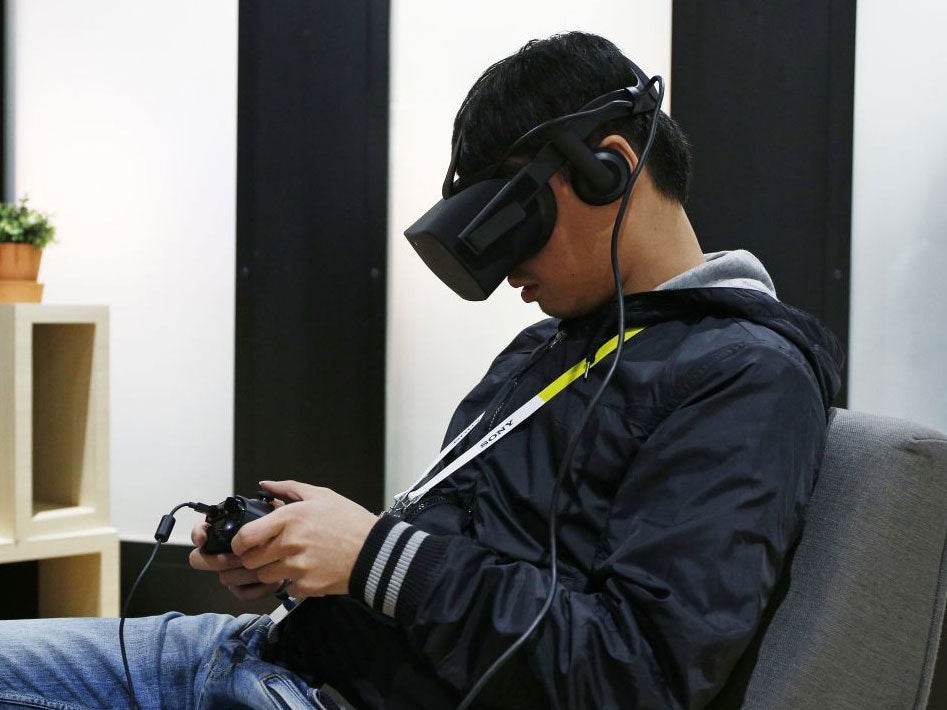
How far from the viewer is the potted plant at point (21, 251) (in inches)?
78.0

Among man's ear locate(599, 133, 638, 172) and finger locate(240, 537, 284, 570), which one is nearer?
finger locate(240, 537, 284, 570)

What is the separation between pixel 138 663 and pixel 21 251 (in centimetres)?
138

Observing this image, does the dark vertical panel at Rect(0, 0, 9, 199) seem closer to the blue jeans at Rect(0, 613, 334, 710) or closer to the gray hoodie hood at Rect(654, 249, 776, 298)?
the blue jeans at Rect(0, 613, 334, 710)

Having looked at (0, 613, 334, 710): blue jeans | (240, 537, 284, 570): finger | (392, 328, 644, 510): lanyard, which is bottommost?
(0, 613, 334, 710): blue jeans

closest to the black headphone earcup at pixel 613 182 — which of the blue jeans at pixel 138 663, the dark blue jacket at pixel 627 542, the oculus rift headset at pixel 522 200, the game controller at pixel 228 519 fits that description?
the oculus rift headset at pixel 522 200

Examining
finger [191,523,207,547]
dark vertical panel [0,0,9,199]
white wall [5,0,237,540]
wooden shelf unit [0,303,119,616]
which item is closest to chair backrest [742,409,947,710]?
finger [191,523,207,547]

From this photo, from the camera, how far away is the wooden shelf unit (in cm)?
188

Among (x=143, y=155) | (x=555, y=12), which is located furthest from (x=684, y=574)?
(x=143, y=155)

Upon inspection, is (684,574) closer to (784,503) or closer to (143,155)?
(784,503)

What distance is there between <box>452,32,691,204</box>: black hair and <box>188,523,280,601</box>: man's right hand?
1.51 ft

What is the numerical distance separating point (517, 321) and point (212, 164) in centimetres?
93

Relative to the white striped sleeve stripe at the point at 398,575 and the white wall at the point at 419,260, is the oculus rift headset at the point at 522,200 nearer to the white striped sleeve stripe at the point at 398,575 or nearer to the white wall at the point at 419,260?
the white striped sleeve stripe at the point at 398,575

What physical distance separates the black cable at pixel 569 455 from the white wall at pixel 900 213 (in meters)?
1.02

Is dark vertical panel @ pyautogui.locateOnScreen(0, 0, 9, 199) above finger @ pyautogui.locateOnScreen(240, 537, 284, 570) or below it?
above
